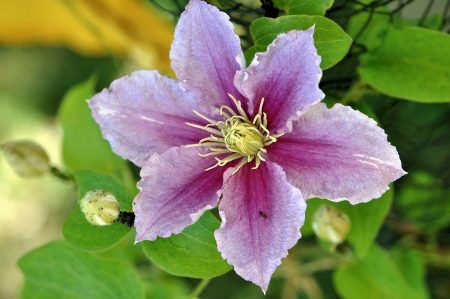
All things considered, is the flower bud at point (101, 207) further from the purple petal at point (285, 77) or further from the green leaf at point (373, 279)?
the green leaf at point (373, 279)

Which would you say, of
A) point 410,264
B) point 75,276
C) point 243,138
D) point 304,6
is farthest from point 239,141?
point 410,264

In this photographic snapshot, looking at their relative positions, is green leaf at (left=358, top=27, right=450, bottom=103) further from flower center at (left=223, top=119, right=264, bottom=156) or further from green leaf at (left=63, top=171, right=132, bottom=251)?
green leaf at (left=63, top=171, right=132, bottom=251)

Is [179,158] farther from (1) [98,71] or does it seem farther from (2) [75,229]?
(1) [98,71]

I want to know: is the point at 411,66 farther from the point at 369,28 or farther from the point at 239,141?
the point at 239,141

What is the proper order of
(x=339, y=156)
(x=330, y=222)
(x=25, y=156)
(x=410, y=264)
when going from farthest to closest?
1. (x=410, y=264)
2. (x=25, y=156)
3. (x=330, y=222)
4. (x=339, y=156)

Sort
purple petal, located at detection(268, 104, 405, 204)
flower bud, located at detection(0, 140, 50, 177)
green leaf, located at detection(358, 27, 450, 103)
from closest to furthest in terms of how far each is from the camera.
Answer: purple petal, located at detection(268, 104, 405, 204) < green leaf, located at detection(358, 27, 450, 103) < flower bud, located at detection(0, 140, 50, 177)

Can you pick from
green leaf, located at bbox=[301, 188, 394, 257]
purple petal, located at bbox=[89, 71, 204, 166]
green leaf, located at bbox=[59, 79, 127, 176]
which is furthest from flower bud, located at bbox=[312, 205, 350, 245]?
green leaf, located at bbox=[59, 79, 127, 176]
